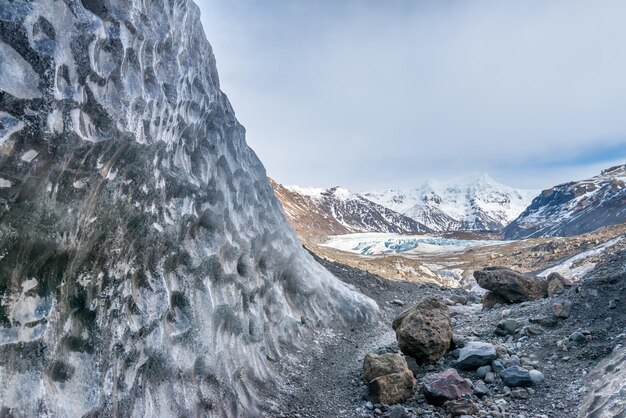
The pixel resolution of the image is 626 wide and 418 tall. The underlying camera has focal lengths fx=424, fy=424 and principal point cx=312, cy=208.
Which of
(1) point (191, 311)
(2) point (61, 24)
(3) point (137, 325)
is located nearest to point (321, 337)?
(1) point (191, 311)

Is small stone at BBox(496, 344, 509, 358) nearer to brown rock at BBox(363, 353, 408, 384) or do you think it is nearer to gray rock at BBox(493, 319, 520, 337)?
gray rock at BBox(493, 319, 520, 337)

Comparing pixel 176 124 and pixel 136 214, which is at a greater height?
pixel 176 124

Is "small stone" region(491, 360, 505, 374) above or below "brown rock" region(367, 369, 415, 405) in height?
above

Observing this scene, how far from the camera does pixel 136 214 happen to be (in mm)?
8164

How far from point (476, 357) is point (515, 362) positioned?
89cm

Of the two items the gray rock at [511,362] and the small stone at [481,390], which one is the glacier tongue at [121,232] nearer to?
the small stone at [481,390]

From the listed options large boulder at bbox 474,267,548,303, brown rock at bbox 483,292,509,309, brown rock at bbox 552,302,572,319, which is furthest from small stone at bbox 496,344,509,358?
brown rock at bbox 483,292,509,309

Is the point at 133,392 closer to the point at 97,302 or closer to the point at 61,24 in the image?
the point at 97,302

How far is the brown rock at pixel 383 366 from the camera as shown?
10000 mm

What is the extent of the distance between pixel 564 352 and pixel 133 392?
9.65 m

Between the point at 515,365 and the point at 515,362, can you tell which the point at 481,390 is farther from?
the point at 515,362

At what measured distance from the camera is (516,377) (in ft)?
30.5

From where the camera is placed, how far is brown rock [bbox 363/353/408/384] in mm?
10000

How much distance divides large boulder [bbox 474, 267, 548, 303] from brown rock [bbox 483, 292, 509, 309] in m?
0.09
